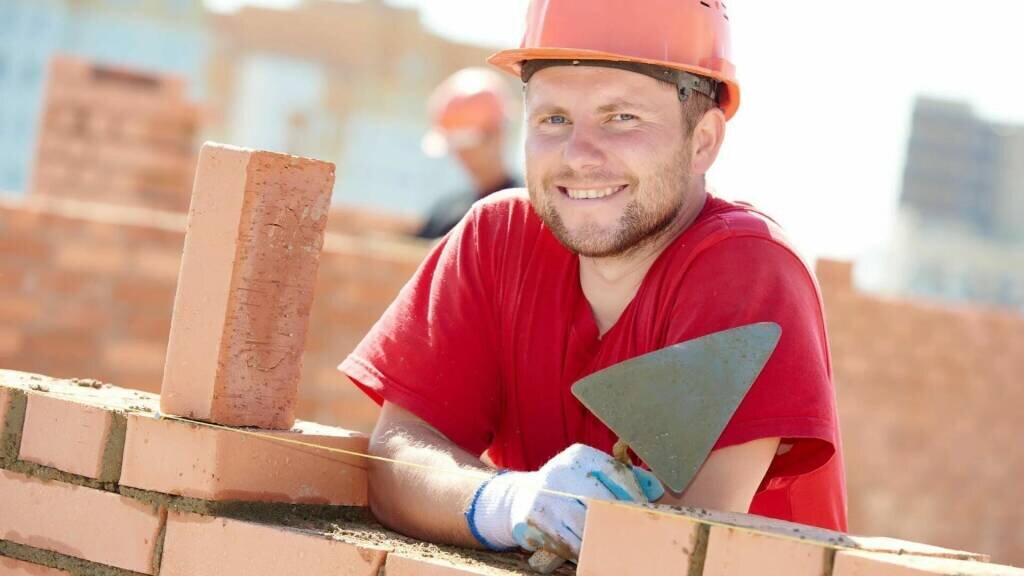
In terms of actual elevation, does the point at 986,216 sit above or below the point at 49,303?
above

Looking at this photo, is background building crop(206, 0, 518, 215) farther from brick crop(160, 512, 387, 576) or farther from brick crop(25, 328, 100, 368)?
brick crop(160, 512, 387, 576)

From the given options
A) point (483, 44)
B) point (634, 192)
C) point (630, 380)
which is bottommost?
point (630, 380)

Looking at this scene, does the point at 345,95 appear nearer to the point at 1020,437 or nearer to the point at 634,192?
Result: the point at 1020,437

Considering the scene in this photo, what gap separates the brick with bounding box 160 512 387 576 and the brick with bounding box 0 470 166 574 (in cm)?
6

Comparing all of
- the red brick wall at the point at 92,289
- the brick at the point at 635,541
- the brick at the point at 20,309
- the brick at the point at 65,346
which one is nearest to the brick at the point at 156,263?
→ the red brick wall at the point at 92,289

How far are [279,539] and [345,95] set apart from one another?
3493 centimetres

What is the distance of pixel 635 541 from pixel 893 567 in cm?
40

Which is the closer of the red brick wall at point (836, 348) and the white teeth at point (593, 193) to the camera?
the white teeth at point (593, 193)

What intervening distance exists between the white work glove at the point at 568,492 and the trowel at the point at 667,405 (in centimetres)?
4

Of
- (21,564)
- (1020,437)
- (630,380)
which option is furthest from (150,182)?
(630,380)

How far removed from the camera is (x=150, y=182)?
1050cm

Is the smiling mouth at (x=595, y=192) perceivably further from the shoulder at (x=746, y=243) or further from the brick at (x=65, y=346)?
the brick at (x=65, y=346)

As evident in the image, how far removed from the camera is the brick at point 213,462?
2750mm

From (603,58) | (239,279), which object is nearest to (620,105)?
(603,58)
